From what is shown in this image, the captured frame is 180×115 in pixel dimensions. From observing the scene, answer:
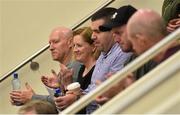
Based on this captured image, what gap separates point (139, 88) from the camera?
1.64 meters

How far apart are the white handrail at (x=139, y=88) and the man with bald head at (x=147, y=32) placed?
0.52 ft

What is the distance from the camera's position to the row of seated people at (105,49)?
74.2 inches

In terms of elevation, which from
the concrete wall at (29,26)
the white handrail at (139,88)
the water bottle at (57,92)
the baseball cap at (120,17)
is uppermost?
the concrete wall at (29,26)

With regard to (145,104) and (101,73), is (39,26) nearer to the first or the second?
(101,73)

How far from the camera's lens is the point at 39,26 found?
3.83 metres

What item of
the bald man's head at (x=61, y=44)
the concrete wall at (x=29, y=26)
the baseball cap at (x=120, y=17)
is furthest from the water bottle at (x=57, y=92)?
the concrete wall at (x=29, y=26)

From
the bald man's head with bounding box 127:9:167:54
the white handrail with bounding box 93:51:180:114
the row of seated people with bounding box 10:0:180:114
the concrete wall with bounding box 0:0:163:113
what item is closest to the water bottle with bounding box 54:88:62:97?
the row of seated people with bounding box 10:0:180:114

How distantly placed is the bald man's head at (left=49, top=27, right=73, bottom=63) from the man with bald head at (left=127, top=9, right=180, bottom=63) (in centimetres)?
103

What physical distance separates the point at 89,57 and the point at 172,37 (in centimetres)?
109

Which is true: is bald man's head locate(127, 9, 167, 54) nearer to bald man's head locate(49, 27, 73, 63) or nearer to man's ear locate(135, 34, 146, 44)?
man's ear locate(135, 34, 146, 44)

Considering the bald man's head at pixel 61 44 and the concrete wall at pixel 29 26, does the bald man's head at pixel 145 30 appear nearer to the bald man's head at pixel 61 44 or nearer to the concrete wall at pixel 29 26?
the bald man's head at pixel 61 44

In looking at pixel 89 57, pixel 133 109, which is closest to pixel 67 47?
pixel 89 57

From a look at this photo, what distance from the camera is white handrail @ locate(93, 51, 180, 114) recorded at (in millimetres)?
1624

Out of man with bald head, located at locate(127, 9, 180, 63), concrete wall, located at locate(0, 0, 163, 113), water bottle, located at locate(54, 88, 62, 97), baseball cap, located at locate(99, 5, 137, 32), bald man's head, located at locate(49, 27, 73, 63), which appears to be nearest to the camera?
man with bald head, located at locate(127, 9, 180, 63)
